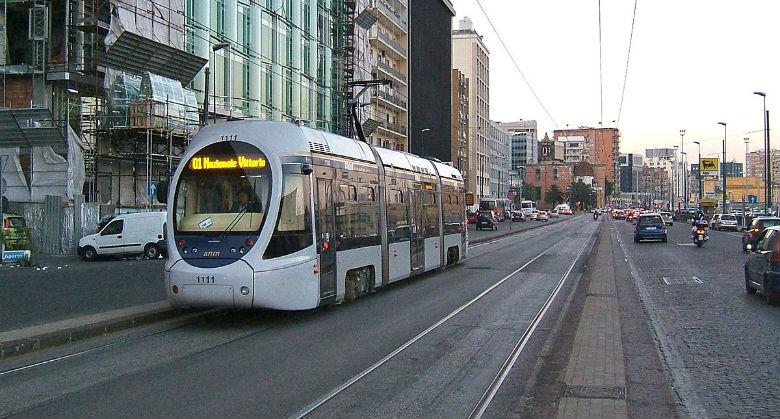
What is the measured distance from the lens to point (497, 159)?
Answer: 143375 mm

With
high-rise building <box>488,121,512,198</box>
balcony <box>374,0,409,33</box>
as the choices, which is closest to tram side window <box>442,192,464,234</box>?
balcony <box>374,0,409,33</box>

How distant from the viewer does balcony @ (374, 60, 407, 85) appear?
7305cm

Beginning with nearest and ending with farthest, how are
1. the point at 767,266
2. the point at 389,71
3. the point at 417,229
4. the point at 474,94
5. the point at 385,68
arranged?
the point at 767,266 < the point at 417,229 < the point at 385,68 < the point at 389,71 < the point at 474,94

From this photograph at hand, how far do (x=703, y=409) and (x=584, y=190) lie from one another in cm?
17873

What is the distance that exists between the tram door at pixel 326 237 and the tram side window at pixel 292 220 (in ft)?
1.38

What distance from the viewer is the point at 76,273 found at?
2183 centimetres

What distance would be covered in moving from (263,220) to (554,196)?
167629 mm

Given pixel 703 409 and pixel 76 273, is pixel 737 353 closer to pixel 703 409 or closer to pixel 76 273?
pixel 703 409

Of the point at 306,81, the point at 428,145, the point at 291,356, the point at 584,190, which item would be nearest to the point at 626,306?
the point at 291,356

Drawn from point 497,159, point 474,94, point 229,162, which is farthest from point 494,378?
point 497,159

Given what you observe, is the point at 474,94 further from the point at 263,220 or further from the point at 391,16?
the point at 263,220

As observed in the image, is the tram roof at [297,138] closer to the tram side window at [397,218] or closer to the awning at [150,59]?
the tram side window at [397,218]

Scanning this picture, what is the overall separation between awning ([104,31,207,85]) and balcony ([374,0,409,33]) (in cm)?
3617

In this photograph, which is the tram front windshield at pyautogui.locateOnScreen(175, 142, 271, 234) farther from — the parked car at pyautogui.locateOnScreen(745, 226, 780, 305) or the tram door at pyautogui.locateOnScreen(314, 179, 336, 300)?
the parked car at pyautogui.locateOnScreen(745, 226, 780, 305)
